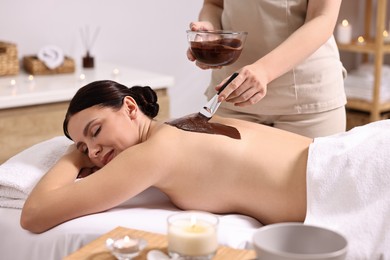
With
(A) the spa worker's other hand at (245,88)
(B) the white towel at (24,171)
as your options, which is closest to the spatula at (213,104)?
(A) the spa worker's other hand at (245,88)

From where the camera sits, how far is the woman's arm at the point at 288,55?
1.88 m

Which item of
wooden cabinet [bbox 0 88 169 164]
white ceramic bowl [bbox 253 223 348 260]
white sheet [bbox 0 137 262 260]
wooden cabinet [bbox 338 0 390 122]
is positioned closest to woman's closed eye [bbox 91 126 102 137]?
white sheet [bbox 0 137 262 260]

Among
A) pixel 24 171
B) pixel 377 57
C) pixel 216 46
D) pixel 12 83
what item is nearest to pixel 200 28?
pixel 216 46

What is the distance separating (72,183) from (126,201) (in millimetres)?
190

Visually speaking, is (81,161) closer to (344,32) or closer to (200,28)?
(200,28)

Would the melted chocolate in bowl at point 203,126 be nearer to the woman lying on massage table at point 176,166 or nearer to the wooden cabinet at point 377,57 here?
the woman lying on massage table at point 176,166

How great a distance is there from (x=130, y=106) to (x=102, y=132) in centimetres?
14

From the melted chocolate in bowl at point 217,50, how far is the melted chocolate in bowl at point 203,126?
177 mm

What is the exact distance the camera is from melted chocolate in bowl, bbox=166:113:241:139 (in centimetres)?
191

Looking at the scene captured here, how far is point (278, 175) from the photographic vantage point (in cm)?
186

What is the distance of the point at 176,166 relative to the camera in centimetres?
183

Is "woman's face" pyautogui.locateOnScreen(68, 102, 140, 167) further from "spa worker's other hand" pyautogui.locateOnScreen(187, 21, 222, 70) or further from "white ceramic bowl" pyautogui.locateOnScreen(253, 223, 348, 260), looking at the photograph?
"white ceramic bowl" pyautogui.locateOnScreen(253, 223, 348, 260)

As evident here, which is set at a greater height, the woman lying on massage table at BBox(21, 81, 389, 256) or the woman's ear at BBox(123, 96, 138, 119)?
the woman's ear at BBox(123, 96, 138, 119)

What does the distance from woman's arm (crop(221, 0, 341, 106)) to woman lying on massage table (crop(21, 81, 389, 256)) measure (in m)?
0.13
